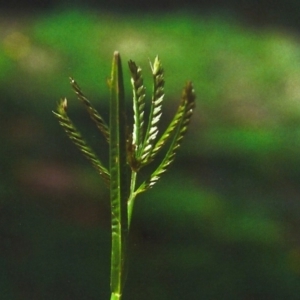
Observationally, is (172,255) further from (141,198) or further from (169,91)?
(169,91)

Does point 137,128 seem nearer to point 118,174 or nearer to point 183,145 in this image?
point 118,174

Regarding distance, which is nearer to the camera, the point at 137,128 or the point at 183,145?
the point at 137,128

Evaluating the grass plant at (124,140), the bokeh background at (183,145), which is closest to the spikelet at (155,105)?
the grass plant at (124,140)

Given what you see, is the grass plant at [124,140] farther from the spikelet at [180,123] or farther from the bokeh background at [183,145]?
the bokeh background at [183,145]

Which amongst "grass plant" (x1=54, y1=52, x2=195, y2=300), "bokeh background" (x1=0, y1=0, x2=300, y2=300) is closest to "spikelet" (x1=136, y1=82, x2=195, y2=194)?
"grass plant" (x1=54, y1=52, x2=195, y2=300)

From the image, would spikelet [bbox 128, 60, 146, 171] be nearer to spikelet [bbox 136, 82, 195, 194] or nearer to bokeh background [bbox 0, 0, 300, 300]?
spikelet [bbox 136, 82, 195, 194]

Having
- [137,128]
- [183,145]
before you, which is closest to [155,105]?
[137,128]
